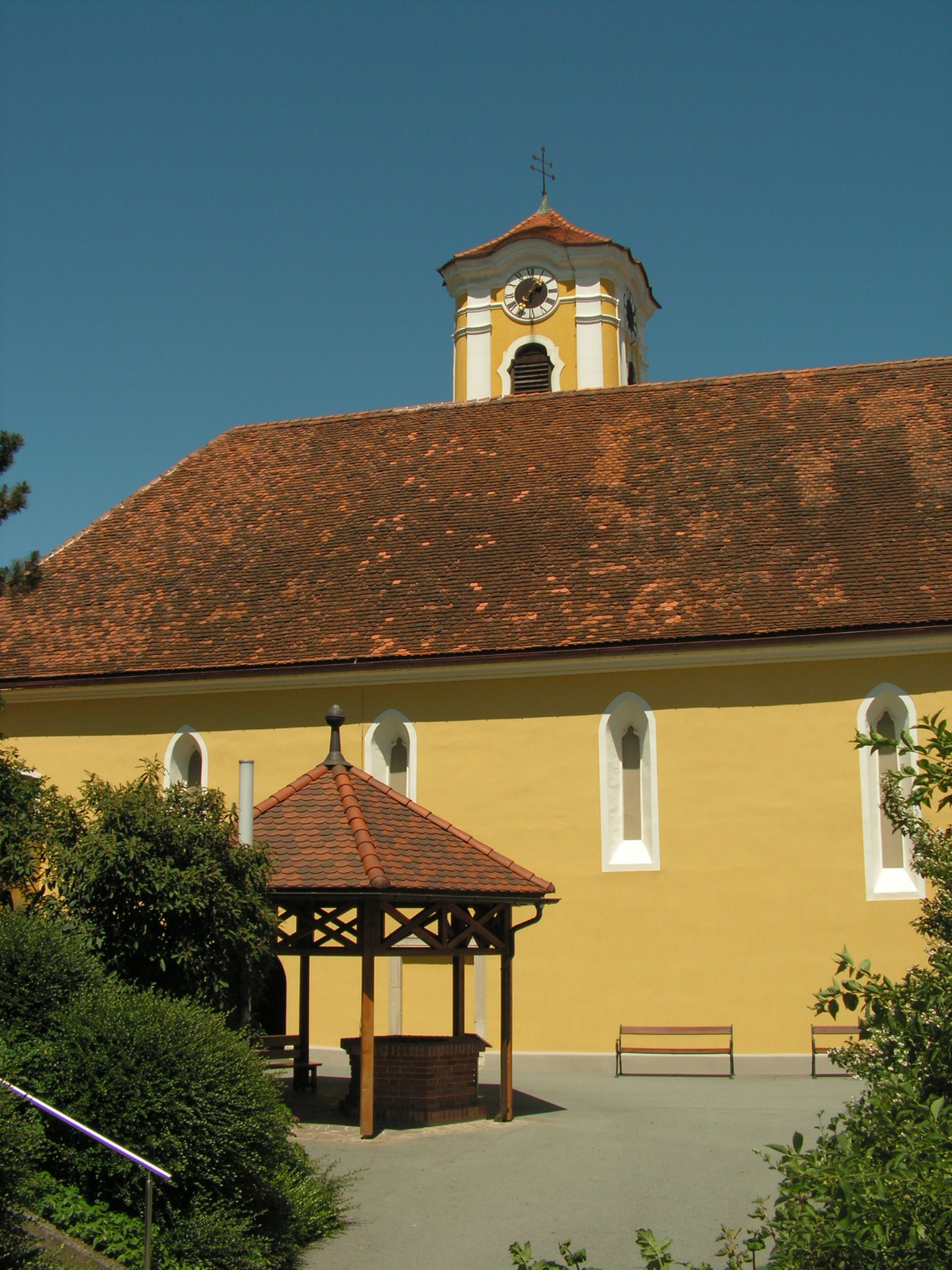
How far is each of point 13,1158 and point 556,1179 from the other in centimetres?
505

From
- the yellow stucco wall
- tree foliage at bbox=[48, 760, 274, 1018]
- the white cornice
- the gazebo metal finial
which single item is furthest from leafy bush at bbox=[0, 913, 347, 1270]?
the white cornice

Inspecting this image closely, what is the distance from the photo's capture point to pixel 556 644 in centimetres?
1950

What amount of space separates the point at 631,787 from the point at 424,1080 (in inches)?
279

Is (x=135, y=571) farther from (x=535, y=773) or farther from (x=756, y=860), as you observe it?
(x=756, y=860)

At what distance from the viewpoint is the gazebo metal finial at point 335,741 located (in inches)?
598

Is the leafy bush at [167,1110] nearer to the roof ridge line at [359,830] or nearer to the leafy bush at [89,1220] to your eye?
the leafy bush at [89,1220]

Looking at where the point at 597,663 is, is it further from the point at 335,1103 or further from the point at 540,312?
the point at 540,312

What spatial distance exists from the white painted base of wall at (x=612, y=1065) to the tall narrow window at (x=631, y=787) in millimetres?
3074

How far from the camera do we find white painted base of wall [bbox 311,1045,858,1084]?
18203 millimetres

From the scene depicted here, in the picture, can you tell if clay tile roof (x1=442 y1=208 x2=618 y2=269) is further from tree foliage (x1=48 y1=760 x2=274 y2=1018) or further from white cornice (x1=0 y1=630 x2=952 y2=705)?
tree foliage (x1=48 y1=760 x2=274 y2=1018)

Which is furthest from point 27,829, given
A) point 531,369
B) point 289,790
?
point 531,369

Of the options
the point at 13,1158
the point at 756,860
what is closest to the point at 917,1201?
the point at 13,1158

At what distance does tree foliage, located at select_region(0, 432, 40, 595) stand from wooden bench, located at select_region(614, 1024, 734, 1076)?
991 centimetres

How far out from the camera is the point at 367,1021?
13.0 meters
